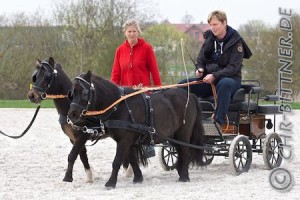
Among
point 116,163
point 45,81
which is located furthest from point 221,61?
point 45,81

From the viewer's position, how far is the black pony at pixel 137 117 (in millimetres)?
6871

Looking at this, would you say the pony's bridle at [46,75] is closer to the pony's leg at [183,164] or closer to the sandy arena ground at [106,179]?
→ the sandy arena ground at [106,179]

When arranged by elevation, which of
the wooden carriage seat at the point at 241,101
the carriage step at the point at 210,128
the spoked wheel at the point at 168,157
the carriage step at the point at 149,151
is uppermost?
the wooden carriage seat at the point at 241,101

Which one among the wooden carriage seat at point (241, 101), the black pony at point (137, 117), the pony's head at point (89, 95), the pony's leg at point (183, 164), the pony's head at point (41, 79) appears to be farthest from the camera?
the wooden carriage seat at point (241, 101)

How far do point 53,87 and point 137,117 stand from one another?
101 cm

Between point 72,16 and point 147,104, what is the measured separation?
2953cm

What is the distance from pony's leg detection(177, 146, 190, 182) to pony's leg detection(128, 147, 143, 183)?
0.50 metres

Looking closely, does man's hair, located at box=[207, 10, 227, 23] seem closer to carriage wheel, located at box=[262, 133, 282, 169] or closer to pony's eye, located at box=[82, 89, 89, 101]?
carriage wheel, located at box=[262, 133, 282, 169]

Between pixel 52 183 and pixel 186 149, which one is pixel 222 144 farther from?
pixel 52 183

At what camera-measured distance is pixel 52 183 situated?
7.57 meters

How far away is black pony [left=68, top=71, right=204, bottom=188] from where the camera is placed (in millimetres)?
6871

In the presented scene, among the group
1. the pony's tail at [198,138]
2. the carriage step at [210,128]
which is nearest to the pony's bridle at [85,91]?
the pony's tail at [198,138]

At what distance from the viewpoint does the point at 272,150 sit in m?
8.80

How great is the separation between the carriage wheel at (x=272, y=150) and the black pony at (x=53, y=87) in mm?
2593
